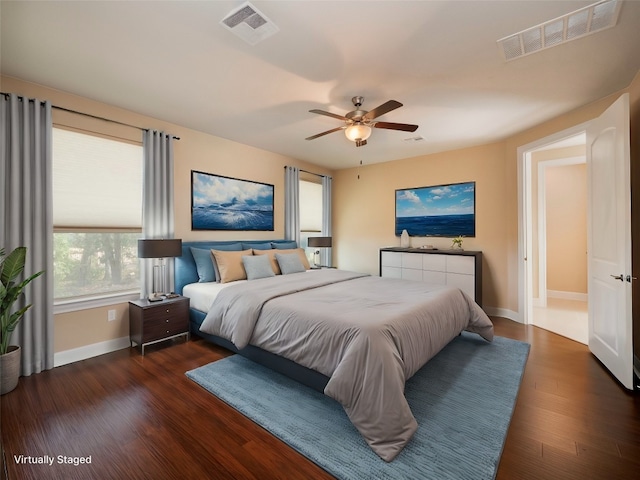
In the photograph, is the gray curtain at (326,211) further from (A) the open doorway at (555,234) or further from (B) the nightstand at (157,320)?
(A) the open doorway at (555,234)

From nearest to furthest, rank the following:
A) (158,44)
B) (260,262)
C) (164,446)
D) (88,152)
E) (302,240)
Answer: (164,446), (158,44), (88,152), (260,262), (302,240)

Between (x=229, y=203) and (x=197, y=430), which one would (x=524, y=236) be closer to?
(x=229, y=203)

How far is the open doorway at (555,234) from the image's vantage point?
4.17m

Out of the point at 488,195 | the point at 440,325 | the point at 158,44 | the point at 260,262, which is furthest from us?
the point at 488,195

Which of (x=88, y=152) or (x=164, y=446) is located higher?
(x=88, y=152)

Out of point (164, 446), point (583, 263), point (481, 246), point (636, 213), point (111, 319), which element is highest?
point (636, 213)

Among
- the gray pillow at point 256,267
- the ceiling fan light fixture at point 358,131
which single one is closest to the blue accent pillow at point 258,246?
the gray pillow at point 256,267

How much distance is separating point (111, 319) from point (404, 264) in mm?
4476

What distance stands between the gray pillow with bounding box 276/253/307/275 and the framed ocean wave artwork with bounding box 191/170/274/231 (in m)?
0.90

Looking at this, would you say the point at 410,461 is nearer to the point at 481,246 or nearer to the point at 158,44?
the point at 158,44

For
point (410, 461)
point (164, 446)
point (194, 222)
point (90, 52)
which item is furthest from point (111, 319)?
point (410, 461)

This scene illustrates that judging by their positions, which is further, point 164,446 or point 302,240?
point 302,240

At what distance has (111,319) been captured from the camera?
334 centimetres

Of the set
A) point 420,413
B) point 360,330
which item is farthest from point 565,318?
point 360,330
